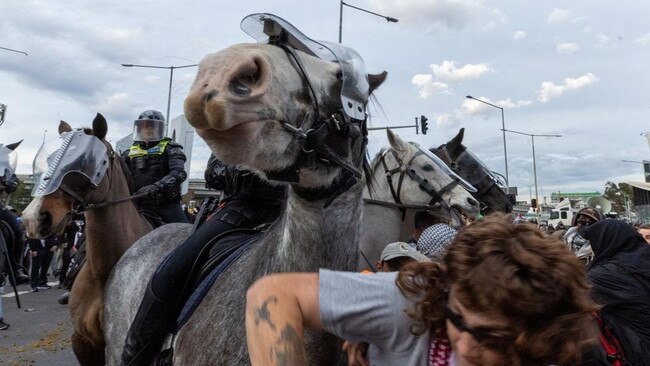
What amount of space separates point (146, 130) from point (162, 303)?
10.5 feet

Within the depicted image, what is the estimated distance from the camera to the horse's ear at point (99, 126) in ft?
15.4

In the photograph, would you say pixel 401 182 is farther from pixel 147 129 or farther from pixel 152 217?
pixel 147 129

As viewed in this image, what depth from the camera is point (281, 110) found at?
186 cm

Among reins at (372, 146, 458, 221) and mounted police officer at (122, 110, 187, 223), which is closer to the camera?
reins at (372, 146, 458, 221)

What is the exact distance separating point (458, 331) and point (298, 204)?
1.03 meters

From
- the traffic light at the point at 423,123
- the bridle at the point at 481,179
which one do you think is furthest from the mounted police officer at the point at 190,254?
the traffic light at the point at 423,123

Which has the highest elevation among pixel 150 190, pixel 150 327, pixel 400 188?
pixel 400 188

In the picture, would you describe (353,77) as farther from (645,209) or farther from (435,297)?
(645,209)

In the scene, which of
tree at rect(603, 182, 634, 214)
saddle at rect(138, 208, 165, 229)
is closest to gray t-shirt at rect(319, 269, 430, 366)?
saddle at rect(138, 208, 165, 229)

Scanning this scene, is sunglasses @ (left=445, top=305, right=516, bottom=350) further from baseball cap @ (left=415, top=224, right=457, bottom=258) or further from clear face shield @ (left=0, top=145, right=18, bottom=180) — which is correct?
clear face shield @ (left=0, top=145, right=18, bottom=180)

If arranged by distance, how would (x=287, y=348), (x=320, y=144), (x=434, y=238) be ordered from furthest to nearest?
(x=434, y=238) → (x=320, y=144) → (x=287, y=348)

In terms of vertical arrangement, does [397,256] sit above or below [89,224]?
below

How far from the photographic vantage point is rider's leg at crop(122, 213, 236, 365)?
280cm

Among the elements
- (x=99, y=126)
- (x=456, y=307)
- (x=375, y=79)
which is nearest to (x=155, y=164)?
(x=99, y=126)
